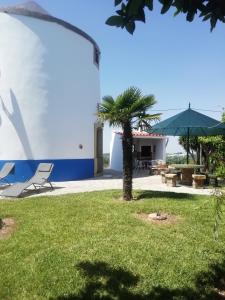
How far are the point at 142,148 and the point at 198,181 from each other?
58.0ft

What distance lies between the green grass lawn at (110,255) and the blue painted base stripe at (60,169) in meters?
7.46

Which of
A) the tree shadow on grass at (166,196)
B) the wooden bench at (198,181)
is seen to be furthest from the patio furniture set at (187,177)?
the tree shadow on grass at (166,196)

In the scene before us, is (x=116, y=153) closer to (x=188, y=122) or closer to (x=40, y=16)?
(x=40, y=16)

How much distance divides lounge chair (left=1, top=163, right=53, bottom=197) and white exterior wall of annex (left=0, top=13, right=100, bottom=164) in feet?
7.86

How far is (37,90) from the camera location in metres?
18.1

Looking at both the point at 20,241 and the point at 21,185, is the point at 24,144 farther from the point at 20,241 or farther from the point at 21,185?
the point at 20,241

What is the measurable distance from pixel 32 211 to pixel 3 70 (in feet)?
32.3

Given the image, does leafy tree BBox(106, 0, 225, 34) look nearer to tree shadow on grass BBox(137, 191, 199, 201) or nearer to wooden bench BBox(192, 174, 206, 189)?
tree shadow on grass BBox(137, 191, 199, 201)

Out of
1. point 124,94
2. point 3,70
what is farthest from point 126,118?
point 3,70

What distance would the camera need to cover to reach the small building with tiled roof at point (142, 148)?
30.5 meters

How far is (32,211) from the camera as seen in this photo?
34.3ft

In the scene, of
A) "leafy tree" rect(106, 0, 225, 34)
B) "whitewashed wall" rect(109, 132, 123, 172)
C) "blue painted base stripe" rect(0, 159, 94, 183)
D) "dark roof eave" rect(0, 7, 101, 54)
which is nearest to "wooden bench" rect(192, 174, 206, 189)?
"blue painted base stripe" rect(0, 159, 94, 183)

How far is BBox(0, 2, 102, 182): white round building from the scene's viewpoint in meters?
17.8

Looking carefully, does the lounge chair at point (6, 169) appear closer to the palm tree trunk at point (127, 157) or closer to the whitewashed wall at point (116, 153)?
the palm tree trunk at point (127, 157)
